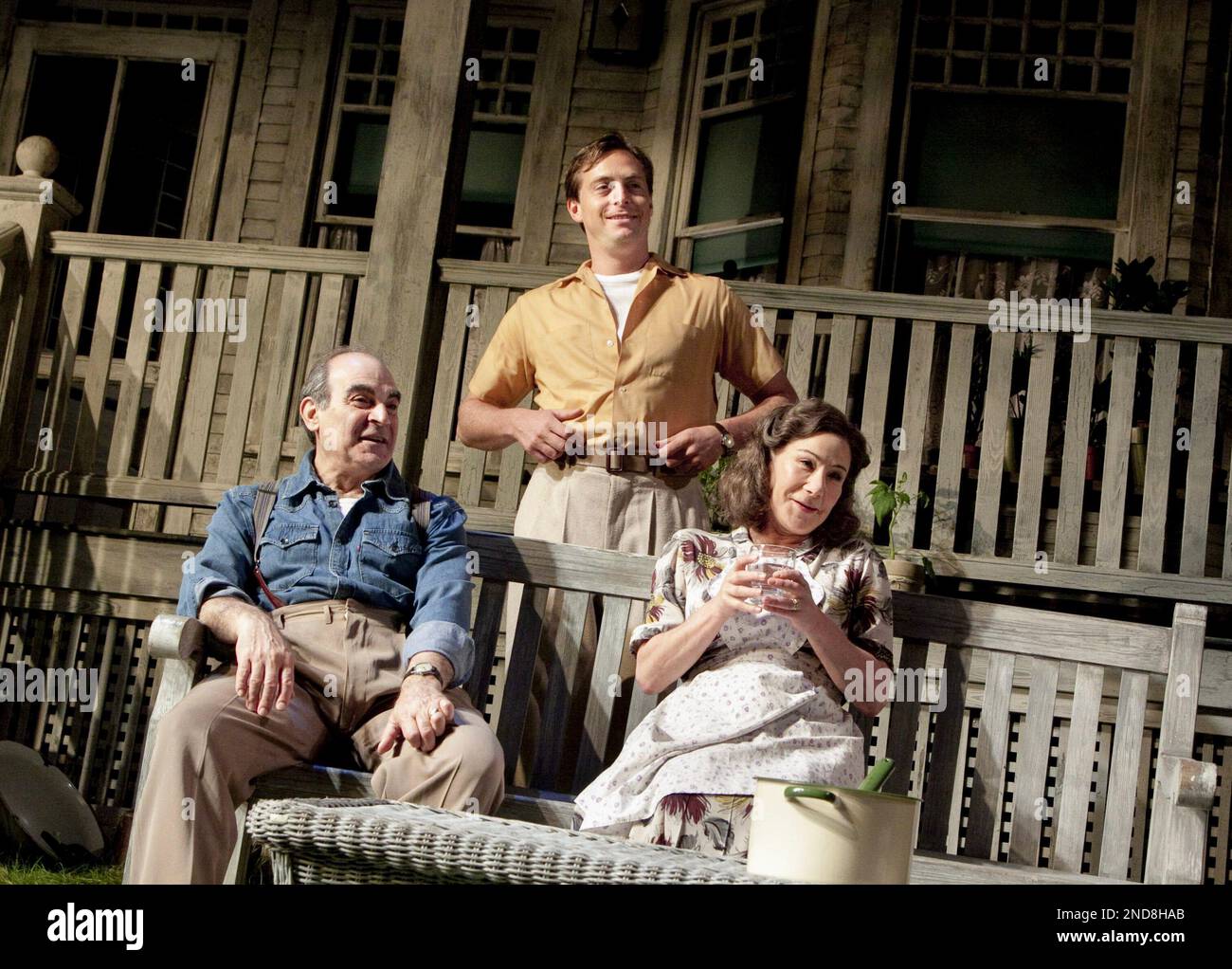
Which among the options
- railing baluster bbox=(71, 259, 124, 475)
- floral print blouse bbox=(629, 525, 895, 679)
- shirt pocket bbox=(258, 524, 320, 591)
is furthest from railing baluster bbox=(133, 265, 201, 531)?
floral print blouse bbox=(629, 525, 895, 679)

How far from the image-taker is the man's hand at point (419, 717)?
275cm

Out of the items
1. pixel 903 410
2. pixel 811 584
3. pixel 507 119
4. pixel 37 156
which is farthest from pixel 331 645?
pixel 507 119

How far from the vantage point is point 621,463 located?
3.52 meters

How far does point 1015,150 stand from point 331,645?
5298 mm

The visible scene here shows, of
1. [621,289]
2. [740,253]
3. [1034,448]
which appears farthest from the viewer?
[740,253]

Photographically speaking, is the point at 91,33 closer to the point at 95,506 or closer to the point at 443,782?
the point at 95,506

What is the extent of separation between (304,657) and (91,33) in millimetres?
6700

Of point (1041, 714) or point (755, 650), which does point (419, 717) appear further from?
point (1041, 714)

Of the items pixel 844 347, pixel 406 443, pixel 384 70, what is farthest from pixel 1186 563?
pixel 384 70

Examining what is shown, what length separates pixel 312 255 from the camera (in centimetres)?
550

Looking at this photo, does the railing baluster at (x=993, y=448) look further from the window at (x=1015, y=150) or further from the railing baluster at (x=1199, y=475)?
the window at (x=1015, y=150)

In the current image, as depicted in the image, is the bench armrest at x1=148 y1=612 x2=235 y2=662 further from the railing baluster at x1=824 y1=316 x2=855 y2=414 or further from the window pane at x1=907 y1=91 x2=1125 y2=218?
the window pane at x1=907 y1=91 x2=1125 y2=218

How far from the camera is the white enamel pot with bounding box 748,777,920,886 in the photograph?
1.95m

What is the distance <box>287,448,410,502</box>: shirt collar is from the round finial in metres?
2.98
